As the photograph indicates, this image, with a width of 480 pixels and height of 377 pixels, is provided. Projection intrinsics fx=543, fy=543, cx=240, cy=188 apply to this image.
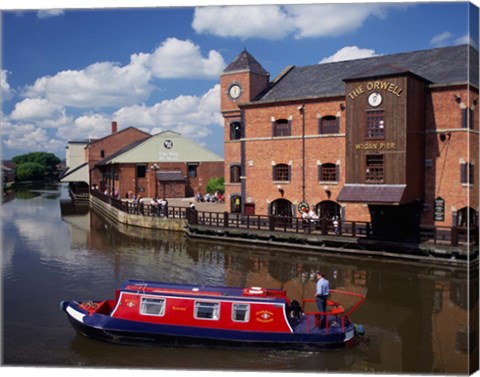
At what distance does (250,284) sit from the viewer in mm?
18828

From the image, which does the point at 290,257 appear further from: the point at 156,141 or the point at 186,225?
the point at 156,141

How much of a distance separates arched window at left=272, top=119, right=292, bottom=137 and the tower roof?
3313 millimetres

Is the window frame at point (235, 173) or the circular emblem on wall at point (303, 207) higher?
the window frame at point (235, 173)

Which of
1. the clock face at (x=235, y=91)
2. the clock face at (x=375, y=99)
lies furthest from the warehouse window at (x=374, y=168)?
the clock face at (x=235, y=91)

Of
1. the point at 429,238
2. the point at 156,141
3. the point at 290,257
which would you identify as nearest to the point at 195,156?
the point at 156,141

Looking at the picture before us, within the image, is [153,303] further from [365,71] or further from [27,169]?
[27,169]

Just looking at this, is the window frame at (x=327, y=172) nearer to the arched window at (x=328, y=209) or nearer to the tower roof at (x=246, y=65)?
the arched window at (x=328, y=209)

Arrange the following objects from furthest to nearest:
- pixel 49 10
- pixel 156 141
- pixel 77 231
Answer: pixel 156 141
pixel 77 231
pixel 49 10

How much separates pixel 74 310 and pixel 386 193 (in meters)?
12.7

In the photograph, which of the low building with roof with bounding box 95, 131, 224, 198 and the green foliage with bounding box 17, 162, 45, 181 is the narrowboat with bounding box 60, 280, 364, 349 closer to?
the green foliage with bounding box 17, 162, 45, 181

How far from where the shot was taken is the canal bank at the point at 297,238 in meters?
20.5

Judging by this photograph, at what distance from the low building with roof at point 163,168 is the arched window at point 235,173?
1664 centimetres

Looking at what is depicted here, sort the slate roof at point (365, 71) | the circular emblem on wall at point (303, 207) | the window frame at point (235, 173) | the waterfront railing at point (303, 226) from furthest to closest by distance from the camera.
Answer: the window frame at point (235, 173) < the circular emblem on wall at point (303, 207) < the slate roof at point (365, 71) < the waterfront railing at point (303, 226)

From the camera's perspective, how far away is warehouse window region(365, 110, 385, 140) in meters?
21.1
